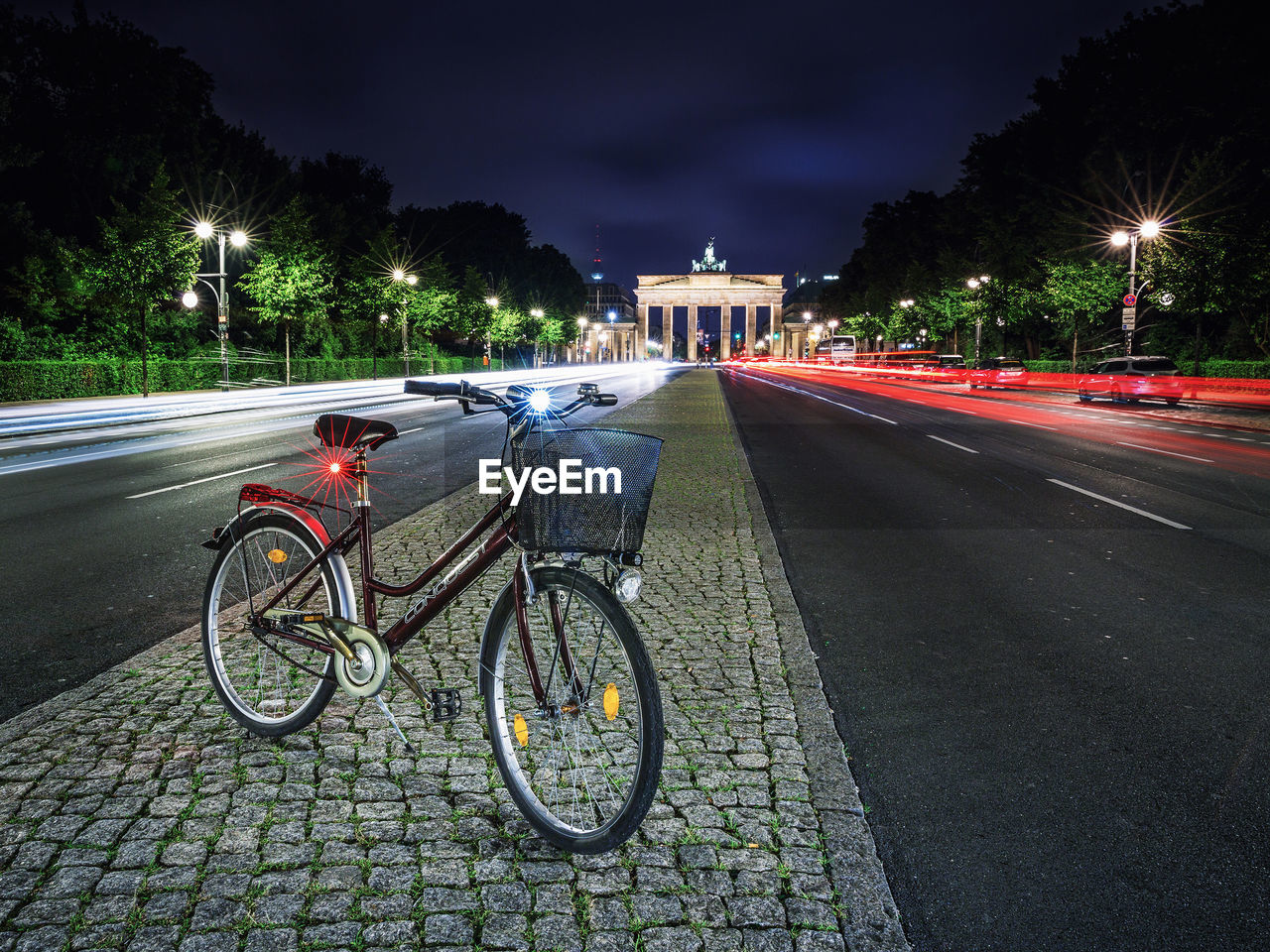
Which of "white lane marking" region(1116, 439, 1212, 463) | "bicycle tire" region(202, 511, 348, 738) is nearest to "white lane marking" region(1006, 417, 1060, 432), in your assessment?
"white lane marking" region(1116, 439, 1212, 463)

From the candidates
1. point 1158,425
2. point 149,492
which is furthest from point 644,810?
point 1158,425

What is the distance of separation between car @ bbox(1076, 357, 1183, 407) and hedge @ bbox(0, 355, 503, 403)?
34.8 metres

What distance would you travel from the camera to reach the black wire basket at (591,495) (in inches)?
115

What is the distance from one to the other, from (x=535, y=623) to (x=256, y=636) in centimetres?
172

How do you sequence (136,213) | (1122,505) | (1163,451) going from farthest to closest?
1. (136,213)
2. (1163,451)
3. (1122,505)

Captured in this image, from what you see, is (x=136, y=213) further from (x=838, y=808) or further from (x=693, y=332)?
(x=693, y=332)

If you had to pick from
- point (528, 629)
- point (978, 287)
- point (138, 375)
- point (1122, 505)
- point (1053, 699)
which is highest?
point (978, 287)

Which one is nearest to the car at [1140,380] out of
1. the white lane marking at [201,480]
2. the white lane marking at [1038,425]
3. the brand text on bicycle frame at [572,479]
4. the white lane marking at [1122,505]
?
the white lane marking at [1038,425]

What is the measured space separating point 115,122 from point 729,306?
120972 millimetres

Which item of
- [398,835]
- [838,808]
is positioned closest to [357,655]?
[398,835]

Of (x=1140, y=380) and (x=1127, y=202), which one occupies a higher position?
(x=1127, y=202)

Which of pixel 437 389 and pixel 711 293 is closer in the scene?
pixel 437 389

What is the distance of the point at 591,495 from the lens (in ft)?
9.68

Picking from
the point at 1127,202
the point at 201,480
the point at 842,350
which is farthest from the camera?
the point at 842,350
